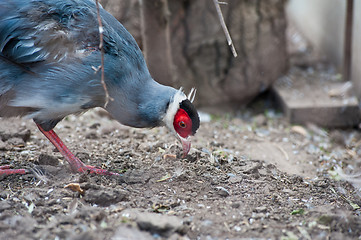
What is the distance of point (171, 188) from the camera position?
3445mm

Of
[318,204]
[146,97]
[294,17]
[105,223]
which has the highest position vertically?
[146,97]

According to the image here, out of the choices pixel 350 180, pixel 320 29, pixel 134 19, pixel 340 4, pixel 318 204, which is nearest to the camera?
pixel 318 204

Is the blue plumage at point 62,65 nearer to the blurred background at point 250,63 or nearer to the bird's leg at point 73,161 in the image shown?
the bird's leg at point 73,161

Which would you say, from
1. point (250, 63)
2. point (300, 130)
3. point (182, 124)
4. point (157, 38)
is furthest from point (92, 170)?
point (250, 63)

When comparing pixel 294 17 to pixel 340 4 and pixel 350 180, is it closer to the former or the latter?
pixel 340 4

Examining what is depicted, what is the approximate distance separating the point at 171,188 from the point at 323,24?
578 cm

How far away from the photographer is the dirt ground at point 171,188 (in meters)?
2.84

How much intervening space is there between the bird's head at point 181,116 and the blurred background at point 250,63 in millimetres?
1818

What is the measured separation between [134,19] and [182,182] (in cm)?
291

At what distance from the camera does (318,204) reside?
3375 mm

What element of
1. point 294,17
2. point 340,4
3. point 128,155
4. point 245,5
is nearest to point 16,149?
point 128,155

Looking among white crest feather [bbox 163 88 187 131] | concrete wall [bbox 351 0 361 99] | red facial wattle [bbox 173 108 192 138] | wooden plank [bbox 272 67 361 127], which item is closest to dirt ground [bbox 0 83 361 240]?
red facial wattle [bbox 173 108 192 138]

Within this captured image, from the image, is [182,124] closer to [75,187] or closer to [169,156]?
[169,156]

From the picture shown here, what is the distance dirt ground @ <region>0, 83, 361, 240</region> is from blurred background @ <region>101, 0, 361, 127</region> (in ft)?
3.16
